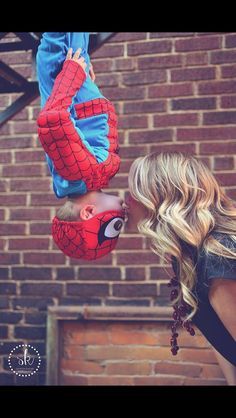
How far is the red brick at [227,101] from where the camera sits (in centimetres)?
272

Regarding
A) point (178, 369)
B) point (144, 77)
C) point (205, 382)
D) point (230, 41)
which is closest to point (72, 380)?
point (178, 369)

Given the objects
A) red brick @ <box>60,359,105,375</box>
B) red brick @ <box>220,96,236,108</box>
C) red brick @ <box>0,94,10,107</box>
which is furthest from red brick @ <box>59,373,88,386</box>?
red brick @ <box>220,96,236,108</box>

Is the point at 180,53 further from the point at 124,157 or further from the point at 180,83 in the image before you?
the point at 124,157

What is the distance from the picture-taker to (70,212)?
85.0 inches

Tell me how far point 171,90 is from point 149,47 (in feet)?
0.72

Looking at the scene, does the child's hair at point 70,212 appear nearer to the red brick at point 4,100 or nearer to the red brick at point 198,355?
the red brick at point 4,100

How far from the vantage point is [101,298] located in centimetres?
285

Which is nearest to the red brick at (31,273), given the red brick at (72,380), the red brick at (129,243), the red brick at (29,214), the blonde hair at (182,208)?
the red brick at (29,214)

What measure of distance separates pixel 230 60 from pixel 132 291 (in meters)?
1.07

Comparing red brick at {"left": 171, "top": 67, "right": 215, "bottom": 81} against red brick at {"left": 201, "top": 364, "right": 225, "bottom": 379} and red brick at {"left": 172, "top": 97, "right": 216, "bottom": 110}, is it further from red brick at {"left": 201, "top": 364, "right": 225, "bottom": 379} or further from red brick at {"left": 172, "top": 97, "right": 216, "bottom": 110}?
red brick at {"left": 201, "top": 364, "right": 225, "bottom": 379}

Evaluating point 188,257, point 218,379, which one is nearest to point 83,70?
point 188,257

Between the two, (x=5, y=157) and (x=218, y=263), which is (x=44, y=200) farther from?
(x=218, y=263)

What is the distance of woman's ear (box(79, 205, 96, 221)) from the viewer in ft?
6.99
